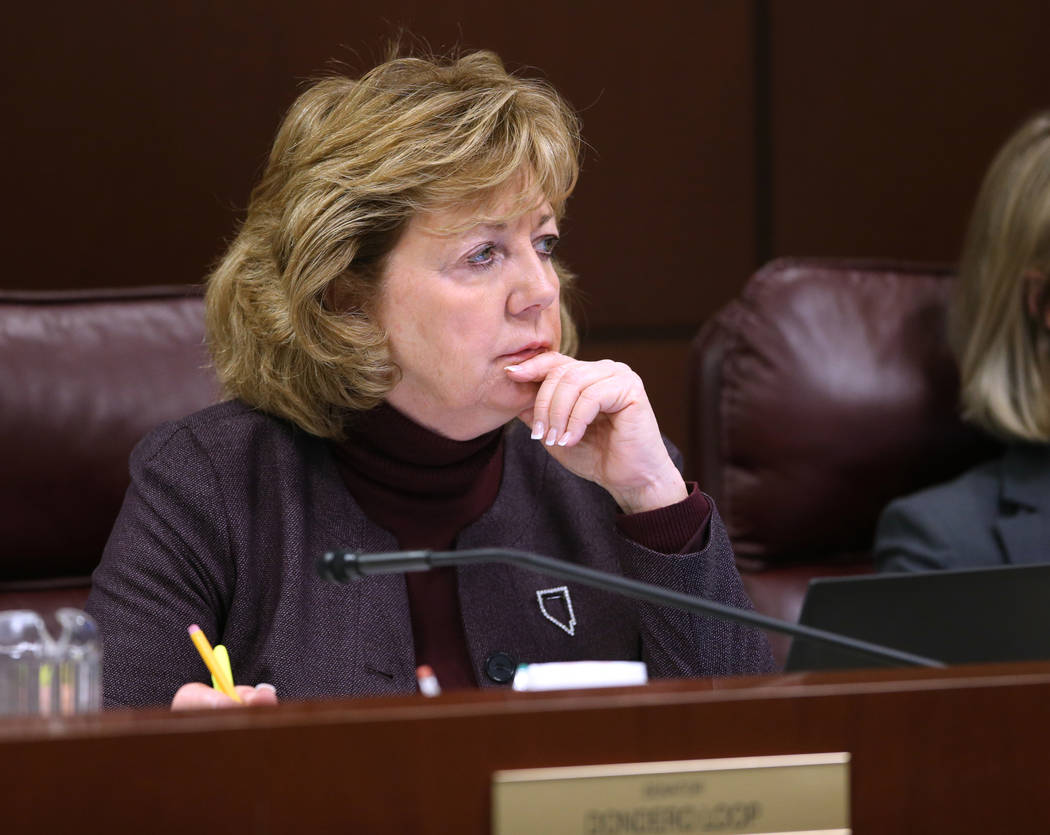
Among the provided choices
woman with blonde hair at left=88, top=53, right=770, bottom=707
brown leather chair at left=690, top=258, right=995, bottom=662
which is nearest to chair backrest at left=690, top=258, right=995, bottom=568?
→ brown leather chair at left=690, top=258, right=995, bottom=662

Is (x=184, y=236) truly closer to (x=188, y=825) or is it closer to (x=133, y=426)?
(x=133, y=426)

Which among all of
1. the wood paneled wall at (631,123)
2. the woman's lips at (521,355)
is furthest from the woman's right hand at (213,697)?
the wood paneled wall at (631,123)

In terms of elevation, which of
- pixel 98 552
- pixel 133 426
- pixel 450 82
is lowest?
pixel 98 552

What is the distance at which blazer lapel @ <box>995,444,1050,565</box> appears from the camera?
6.04 feet

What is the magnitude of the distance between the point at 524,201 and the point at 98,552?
0.66 meters

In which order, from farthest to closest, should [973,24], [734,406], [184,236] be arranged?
[973,24], [184,236], [734,406]

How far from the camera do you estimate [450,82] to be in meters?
1.47

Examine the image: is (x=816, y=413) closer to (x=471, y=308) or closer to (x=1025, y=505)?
(x=1025, y=505)

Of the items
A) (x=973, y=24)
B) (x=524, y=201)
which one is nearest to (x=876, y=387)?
(x=524, y=201)

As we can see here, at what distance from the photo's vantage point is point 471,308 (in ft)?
4.58

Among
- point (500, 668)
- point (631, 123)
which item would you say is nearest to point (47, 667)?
point (500, 668)

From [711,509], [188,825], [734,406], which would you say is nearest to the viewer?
[188,825]

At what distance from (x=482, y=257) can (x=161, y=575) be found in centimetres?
45

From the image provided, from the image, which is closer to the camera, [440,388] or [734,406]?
[440,388]
